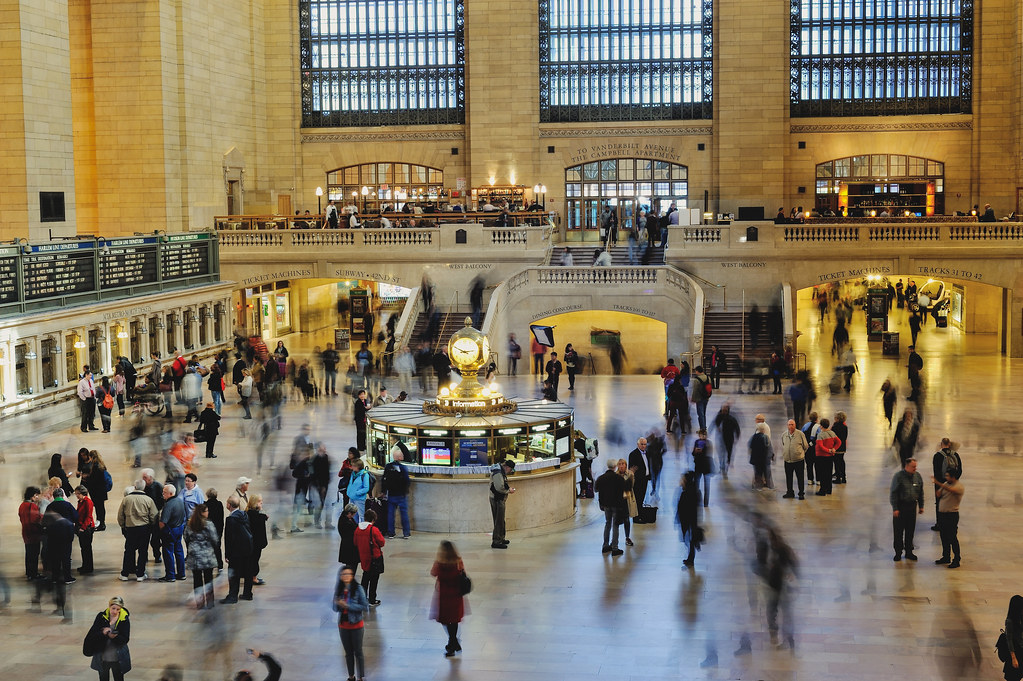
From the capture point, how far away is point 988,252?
119ft

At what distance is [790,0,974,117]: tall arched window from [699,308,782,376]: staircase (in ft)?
41.0

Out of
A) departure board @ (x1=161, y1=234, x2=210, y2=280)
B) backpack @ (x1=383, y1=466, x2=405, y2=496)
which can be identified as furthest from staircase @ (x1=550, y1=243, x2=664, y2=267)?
backpack @ (x1=383, y1=466, x2=405, y2=496)

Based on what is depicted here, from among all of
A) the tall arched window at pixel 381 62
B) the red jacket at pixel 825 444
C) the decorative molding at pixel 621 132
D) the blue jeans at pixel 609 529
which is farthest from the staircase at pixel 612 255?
the blue jeans at pixel 609 529

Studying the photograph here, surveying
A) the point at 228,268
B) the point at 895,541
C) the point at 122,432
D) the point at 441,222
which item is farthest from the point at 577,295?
the point at 895,541

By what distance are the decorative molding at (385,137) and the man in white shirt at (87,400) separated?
23.6 m

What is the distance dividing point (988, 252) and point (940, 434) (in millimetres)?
14135

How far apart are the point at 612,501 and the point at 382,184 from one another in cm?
3330

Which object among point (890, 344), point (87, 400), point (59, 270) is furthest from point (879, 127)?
point (87, 400)

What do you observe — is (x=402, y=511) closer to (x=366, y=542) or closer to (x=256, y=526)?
(x=256, y=526)

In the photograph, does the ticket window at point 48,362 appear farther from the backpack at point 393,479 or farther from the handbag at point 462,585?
the handbag at point 462,585

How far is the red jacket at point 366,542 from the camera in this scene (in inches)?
541

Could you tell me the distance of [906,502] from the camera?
50.2ft

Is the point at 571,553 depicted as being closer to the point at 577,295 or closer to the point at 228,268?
the point at 577,295

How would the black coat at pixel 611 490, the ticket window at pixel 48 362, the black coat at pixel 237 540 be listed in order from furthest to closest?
the ticket window at pixel 48 362, the black coat at pixel 611 490, the black coat at pixel 237 540
